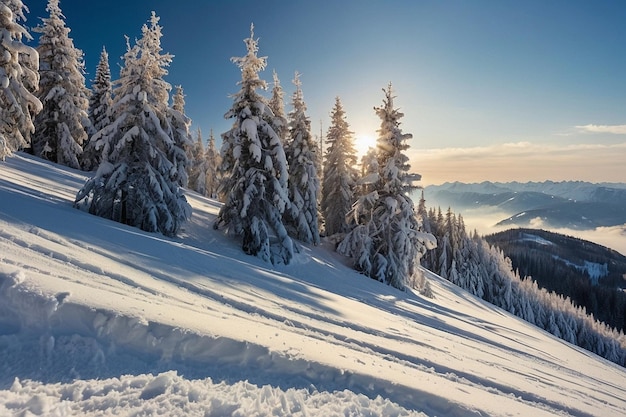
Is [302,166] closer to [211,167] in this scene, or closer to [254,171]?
[254,171]

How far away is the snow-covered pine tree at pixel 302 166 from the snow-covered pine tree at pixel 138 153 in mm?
11784

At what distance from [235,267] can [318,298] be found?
2.71 m

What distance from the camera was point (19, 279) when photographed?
3.98 metres

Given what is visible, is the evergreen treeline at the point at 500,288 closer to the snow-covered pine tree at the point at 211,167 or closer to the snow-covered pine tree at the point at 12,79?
the snow-covered pine tree at the point at 211,167

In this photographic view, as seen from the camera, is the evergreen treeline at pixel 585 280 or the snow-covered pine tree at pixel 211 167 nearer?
the snow-covered pine tree at pixel 211 167

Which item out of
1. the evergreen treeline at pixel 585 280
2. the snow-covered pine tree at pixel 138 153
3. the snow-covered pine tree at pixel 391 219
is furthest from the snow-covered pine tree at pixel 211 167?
the evergreen treeline at pixel 585 280

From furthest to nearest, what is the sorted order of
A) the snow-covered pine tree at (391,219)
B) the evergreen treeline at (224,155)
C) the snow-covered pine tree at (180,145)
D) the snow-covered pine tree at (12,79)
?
the snow-covered pine tree at (391,219) → the snow-covered pine tree at (180,145) → the evergreen treeline at (224,155) → the snow-covered pine tree at (12,79)

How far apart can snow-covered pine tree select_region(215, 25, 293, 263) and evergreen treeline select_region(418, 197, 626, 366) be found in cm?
5029

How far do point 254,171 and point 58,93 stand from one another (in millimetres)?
17154

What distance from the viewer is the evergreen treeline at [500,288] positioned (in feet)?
218

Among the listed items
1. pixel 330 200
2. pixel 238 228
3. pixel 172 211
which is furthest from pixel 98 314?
pixel 330 200

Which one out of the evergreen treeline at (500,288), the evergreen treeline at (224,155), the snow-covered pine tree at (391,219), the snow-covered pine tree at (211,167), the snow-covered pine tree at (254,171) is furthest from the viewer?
the evergreen treeline at (500,288)

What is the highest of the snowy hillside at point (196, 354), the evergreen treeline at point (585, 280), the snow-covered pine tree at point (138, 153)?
the snow-covered pine tree at point (138, 153)

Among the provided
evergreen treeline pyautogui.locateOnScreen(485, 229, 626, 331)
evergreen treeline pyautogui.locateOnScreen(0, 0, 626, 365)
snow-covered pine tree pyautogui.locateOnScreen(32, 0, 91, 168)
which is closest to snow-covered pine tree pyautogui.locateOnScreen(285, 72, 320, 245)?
evergreen treeline pyautogui.locateOnScreen(0, 0, 626, 365)
